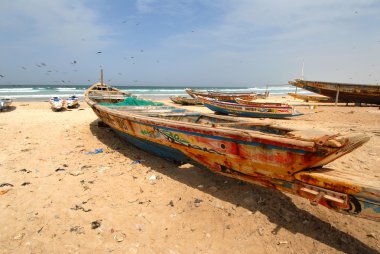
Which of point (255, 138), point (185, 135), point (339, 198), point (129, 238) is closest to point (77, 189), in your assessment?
point (129, 238)

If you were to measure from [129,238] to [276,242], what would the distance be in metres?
1.75

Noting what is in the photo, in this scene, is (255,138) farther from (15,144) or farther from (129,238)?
(15,144)

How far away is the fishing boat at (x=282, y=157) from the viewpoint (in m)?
2.30

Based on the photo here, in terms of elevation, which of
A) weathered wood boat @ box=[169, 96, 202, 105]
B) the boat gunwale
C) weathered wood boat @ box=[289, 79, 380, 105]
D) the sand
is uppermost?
weathered wood boat @ box=[289, 79, 380, 105]

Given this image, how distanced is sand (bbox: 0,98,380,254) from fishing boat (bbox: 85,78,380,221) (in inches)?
19.0

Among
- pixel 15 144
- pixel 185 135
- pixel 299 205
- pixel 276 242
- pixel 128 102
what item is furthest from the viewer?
pixel 128 102

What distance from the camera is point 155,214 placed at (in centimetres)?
319

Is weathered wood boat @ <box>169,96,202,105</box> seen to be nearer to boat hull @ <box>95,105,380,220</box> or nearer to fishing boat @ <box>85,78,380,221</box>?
boat hull @ <box>95,105,380,220</box>

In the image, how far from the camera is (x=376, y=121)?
33.6 feet

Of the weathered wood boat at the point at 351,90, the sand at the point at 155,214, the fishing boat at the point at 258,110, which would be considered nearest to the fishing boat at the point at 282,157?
the sand at the point at 155,214

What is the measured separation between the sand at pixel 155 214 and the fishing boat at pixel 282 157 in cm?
48

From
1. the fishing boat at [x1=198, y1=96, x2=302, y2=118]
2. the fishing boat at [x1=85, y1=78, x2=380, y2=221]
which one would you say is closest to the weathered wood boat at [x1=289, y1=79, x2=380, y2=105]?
the fishing boat at [x1=198, y1=96, x2=302, y2=118]

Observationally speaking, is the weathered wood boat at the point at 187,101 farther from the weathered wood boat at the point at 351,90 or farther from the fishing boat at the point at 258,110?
the weathered wood boat at the point at 351,90

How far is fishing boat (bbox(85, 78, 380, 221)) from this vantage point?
7.55ft
